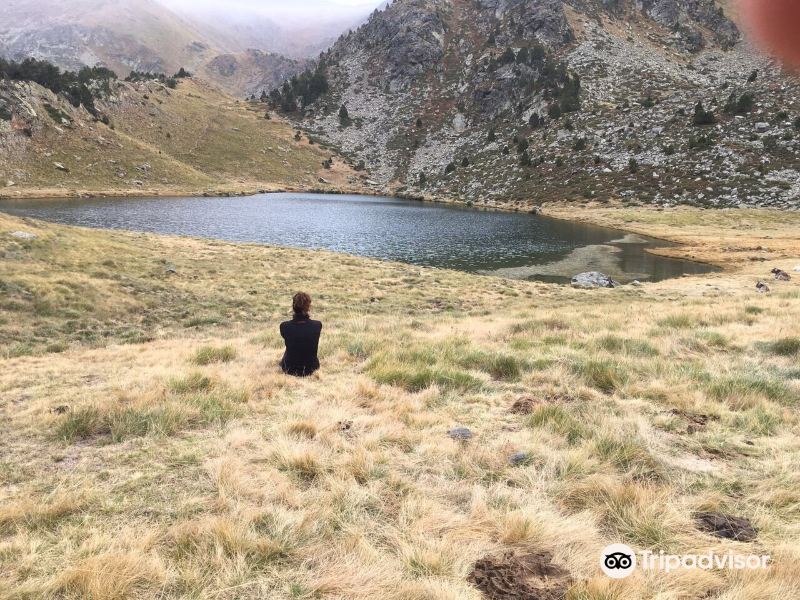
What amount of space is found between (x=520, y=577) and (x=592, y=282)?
109ft

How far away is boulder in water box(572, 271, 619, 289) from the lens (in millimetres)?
33406

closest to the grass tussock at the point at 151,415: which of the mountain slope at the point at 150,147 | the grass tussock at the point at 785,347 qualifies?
the grass tussock at the point at 785,347

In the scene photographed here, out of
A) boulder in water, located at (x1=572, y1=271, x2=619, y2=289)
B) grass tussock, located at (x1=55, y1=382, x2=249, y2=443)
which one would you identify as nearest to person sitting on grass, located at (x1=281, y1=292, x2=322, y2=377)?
grass tussock, located at (x1=55, y1=382, x2=249, y2=443)

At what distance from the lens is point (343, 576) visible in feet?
11.7

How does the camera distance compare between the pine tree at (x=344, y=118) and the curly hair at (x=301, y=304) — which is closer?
the curly hair at (x=301, y=304)

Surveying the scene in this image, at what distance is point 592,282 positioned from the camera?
111 ft

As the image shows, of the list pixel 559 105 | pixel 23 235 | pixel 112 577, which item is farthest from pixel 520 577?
pixel 559 105

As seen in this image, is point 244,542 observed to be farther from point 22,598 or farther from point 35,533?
point 35,533

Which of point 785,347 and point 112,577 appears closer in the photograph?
point 112,577

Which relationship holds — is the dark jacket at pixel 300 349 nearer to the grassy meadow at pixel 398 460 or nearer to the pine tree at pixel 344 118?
the grassy meadow at pixel 398 460

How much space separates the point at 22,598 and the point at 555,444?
5517 mm

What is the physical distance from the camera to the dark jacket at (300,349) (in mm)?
9430

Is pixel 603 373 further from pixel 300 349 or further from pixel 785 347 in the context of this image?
pixel 300 349

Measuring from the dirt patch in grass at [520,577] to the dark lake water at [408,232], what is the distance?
116ft
